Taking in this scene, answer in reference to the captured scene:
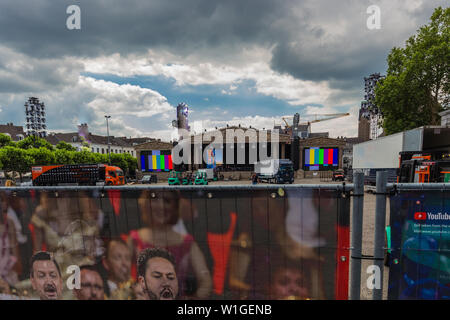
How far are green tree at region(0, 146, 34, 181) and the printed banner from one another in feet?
151

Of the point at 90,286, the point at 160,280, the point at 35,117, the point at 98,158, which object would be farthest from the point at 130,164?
the point at 35,117

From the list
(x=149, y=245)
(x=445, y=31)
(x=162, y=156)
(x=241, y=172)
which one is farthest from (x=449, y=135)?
(x=162, y=156)

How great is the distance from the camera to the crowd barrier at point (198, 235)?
7.91 feet

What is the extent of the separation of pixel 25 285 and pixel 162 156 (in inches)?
1786

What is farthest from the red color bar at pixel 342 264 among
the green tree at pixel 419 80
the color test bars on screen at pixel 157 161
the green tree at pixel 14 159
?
the color test bars on screen at pixel 157 161

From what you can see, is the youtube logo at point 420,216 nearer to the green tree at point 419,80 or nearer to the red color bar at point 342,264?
the red color bar at point 342,264

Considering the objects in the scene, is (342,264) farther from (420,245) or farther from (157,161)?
(157,161)

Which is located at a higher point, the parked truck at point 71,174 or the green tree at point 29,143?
the green tree at point 29,143

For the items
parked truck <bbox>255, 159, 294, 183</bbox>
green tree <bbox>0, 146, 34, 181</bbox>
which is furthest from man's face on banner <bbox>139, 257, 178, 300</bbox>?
green tree <bbox>0, 146, 34, 181</bbox>

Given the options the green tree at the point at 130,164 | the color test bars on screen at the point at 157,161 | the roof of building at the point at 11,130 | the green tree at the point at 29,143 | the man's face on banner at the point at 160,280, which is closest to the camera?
the man's face on banner at the point at 160,280

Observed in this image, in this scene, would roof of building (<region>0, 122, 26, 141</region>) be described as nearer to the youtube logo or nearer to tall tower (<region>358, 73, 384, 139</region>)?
the youtube logo

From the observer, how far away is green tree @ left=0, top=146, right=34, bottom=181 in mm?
30747

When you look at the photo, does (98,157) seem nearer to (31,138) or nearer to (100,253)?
(31,138)

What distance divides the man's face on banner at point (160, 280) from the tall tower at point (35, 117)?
113732 millimetres
